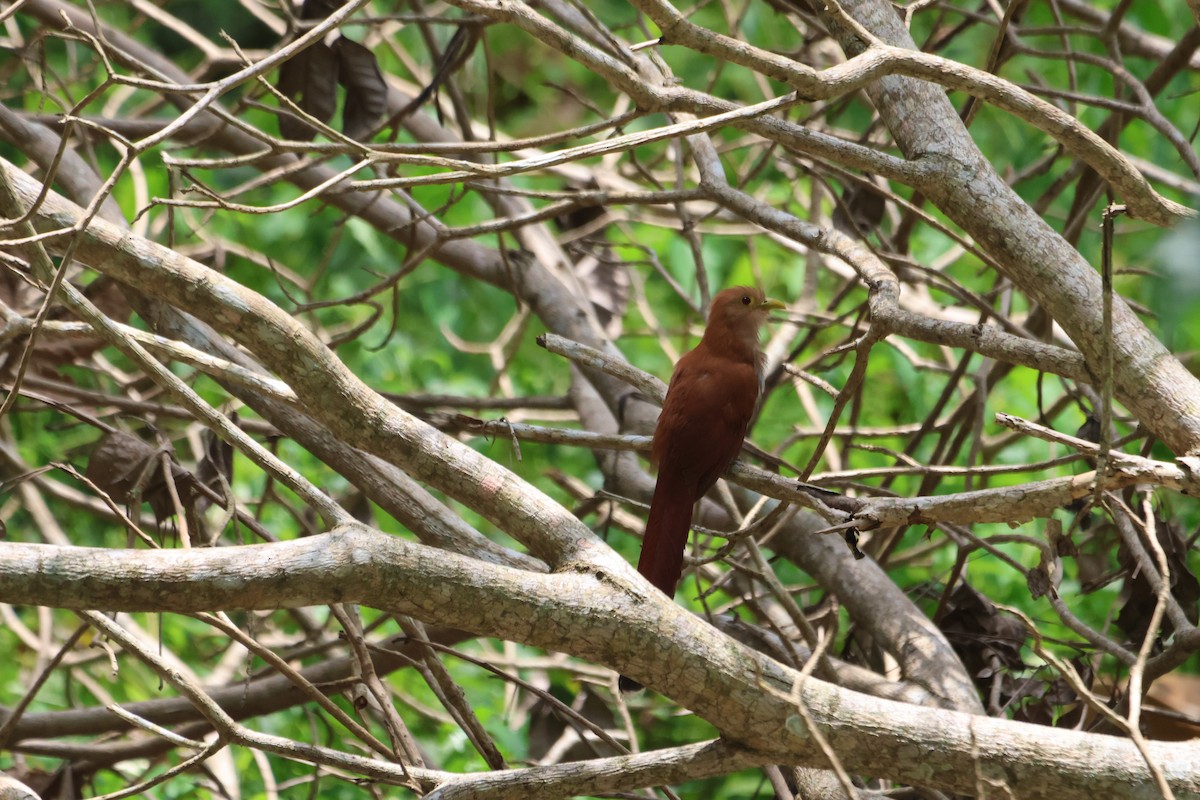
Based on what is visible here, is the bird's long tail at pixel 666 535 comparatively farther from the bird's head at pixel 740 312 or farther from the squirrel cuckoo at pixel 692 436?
the bird's head at pixel 740 312

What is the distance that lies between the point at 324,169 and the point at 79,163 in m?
1.14

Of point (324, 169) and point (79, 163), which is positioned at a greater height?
point (324, 169)

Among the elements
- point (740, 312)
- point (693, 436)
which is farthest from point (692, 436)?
point (740, 312)

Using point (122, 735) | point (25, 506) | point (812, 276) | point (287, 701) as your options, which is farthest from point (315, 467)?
point (812, 276)

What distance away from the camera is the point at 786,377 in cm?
509

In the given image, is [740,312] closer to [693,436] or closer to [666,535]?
[693,436]

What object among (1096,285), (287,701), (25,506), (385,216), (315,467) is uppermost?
(385,216)

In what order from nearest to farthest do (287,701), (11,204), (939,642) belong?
(11,204)
(939,642)
(287,701)

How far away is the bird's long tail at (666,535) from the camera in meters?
3.34

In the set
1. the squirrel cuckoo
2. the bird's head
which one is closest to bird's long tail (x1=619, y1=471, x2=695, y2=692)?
the squirrel cuckoo

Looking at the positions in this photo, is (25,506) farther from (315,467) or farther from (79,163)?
(79,163)

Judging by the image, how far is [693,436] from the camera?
11.3 ft

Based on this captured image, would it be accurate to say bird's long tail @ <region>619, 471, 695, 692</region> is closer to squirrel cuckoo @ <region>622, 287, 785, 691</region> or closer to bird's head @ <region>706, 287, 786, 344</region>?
squirrel cuckoo @ <region>622, 287, 785, 691</region>

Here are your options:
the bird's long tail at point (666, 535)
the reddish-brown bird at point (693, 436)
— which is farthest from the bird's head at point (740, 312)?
the bird's long tail at point (666, 535)
